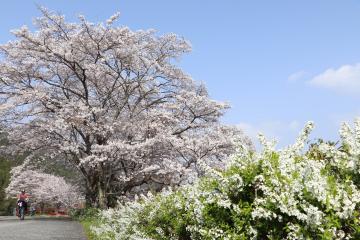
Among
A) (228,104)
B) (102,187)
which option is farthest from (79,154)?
(228,104)

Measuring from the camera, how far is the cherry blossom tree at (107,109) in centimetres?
2778

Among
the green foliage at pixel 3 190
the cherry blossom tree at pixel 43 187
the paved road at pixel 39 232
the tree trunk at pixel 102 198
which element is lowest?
the paved road at pixel 39 232

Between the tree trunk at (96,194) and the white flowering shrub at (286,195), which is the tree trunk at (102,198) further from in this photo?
the white flowering shrub at (286,195)

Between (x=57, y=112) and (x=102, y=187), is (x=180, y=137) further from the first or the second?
(x=57, y=112)

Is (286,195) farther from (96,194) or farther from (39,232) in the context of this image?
(96,194)

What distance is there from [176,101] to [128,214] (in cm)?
1989

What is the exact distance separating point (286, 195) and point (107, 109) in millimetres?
25549

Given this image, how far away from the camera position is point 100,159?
87.6 feet

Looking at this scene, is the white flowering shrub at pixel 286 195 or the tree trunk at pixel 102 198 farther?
the tree trunk at pixel 102 198

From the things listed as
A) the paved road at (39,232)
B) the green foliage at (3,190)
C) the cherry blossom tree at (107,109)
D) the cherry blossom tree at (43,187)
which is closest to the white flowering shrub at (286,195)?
the paved road at (39,232)

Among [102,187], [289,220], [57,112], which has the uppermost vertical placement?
[57,112]

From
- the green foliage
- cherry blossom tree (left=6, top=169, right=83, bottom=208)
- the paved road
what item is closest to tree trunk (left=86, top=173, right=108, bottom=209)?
cherry blossom tree (left=6, top=169, right=83, bottom=208)

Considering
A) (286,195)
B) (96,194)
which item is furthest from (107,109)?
(286,195)

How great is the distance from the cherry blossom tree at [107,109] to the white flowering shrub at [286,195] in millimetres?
21881
